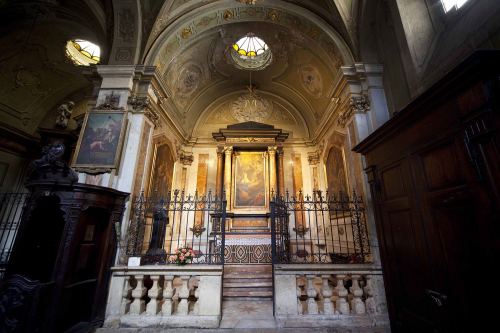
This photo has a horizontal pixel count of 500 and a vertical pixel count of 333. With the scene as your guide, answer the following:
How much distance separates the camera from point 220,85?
8.80m

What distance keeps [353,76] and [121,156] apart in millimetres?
5644

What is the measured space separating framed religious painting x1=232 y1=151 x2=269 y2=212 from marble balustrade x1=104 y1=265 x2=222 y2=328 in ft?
13.8

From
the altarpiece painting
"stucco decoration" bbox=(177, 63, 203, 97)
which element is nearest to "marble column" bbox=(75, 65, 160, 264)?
"stucco decoration" bbox=(177, 63, 203, 97)

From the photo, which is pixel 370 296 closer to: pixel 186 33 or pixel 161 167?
pixel 161 167

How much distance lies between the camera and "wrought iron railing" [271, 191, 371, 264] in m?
4.08

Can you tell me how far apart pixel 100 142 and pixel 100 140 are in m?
0.04

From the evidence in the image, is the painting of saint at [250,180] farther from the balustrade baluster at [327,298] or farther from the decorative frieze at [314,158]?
the balustrade baluster at [327,298]

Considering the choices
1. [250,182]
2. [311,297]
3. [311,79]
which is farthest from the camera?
[250,182]

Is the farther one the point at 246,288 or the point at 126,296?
the point at 246,288

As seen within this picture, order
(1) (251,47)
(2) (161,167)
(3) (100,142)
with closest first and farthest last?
1. (3) (100,142)
2. (2) (161,167)
3. (1) (251,47)

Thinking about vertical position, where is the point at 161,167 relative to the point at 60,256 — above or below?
above

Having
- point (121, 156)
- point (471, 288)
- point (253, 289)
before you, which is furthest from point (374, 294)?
point (121, 156)

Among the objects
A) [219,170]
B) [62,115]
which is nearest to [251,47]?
[219,170]

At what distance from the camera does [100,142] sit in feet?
15.6
